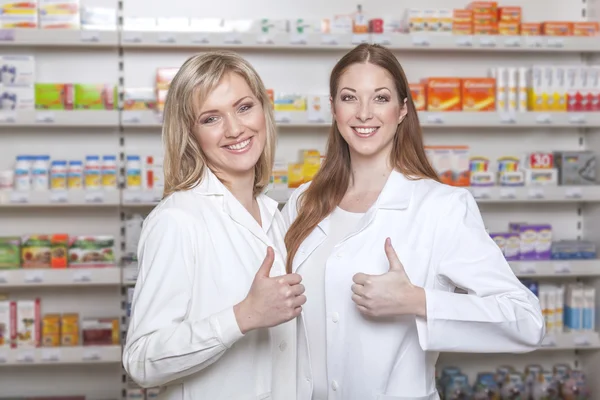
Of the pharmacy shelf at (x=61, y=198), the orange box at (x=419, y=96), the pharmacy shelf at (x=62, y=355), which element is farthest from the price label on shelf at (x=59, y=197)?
the orange box at (x=419, y=96)

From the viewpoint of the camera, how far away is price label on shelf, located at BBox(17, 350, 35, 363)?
3955 millimetres

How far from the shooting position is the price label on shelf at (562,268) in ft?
13.9

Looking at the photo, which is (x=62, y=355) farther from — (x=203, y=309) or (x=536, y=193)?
(x=536, y=193)

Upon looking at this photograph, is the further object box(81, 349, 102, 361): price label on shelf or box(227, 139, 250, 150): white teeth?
box(81, 349, 102, 361): price label on shelf

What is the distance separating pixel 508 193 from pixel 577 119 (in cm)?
61

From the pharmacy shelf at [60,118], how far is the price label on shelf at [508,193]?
221cm

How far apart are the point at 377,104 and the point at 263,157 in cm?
35

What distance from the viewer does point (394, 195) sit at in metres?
1.99

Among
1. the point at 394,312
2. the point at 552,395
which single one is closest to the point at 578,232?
the point at 552,395

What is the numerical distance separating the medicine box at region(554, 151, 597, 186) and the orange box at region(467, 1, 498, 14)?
95 cm

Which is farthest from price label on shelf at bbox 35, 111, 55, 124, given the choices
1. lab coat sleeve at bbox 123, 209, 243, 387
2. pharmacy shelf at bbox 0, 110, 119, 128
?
lab coat sleeve at bbox 123, 209, 243, 387

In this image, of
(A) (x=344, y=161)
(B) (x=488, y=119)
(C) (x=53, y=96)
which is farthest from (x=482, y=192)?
(C) (x=53, y=96)

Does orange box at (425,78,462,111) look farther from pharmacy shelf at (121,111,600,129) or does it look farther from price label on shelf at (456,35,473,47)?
price label on shelf at (456,35,473,47)

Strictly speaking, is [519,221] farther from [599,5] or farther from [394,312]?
[394,312]
